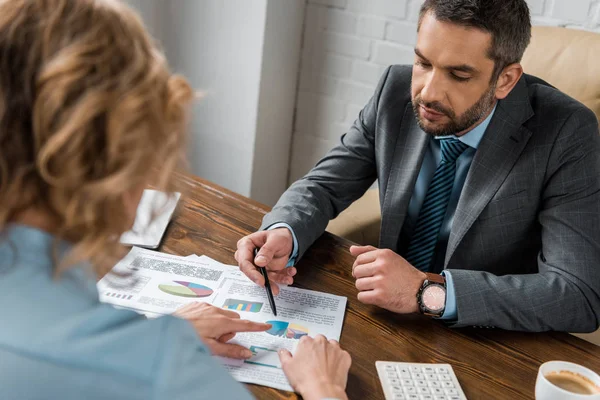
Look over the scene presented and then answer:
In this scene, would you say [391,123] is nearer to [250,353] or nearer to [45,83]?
[250,353]

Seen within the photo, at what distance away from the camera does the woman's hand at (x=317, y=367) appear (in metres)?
0.94

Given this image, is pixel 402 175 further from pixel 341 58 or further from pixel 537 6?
pixel 341 58

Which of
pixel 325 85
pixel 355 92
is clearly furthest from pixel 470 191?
pixel 325 85

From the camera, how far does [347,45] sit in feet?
8.64

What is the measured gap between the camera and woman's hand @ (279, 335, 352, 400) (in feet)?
3.07

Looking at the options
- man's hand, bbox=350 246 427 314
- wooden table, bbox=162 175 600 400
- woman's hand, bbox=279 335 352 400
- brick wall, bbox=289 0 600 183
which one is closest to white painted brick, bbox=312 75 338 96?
brick wall, bbox=289 0 600 183

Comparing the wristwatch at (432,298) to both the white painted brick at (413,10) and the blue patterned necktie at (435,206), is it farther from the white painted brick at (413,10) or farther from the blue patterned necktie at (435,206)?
the white painted brick at (413,10)

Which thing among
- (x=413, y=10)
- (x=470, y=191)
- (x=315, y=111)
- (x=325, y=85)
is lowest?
(x=315, y=111)

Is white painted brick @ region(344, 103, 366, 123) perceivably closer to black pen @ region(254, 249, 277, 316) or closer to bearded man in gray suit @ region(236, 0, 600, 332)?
bearded man in gray suit @ region(236, 0, 600, 332)

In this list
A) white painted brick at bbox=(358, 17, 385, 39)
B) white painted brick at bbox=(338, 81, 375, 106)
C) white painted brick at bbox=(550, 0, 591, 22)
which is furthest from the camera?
white painted brick at bbox=(338, 81, 375, 106)

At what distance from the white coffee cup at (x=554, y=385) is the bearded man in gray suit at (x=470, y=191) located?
7.8 inches

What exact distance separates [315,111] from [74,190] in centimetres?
225

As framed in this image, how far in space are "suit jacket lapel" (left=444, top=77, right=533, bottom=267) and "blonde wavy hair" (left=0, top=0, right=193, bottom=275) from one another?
936mm

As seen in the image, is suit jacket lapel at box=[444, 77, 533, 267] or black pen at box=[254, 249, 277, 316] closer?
black pen at box=[254, 249, 277, 316]
